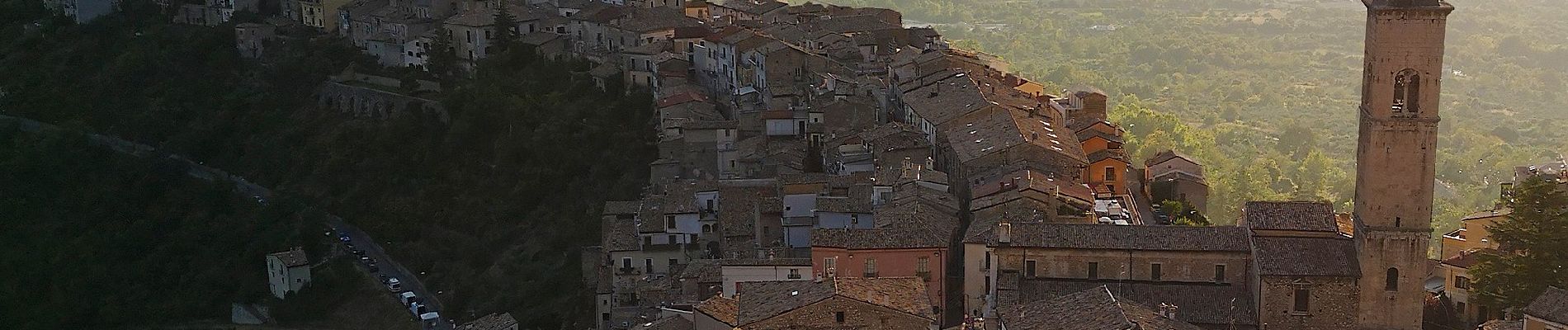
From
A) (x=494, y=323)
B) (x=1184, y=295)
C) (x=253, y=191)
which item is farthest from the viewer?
(x=253, y=191)

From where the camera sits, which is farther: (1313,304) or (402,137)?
(402,137)

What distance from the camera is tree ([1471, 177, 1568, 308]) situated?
86.2 feet

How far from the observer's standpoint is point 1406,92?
82.9 ft

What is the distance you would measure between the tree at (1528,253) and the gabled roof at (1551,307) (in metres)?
2.92

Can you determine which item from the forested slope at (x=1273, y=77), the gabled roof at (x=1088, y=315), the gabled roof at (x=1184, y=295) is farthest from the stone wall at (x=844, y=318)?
the forested slope at (x=1273, y=77)

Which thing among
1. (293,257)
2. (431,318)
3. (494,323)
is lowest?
(431,318)

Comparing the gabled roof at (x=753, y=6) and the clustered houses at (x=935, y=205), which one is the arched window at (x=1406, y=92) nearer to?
the clustered houses at (x=935, y=205)

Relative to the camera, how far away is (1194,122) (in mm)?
75188

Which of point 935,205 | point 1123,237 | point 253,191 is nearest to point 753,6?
point 253,191

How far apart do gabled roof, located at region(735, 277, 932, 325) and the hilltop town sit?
5 cm

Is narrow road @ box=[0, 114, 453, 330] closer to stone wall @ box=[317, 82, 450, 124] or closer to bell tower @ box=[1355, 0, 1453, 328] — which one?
stone wall @ box=[317, 82, 450, 124]

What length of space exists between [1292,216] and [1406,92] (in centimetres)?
254

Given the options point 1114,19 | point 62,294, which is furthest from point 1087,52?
point 62,294

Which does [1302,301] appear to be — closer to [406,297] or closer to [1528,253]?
[1528,253]
